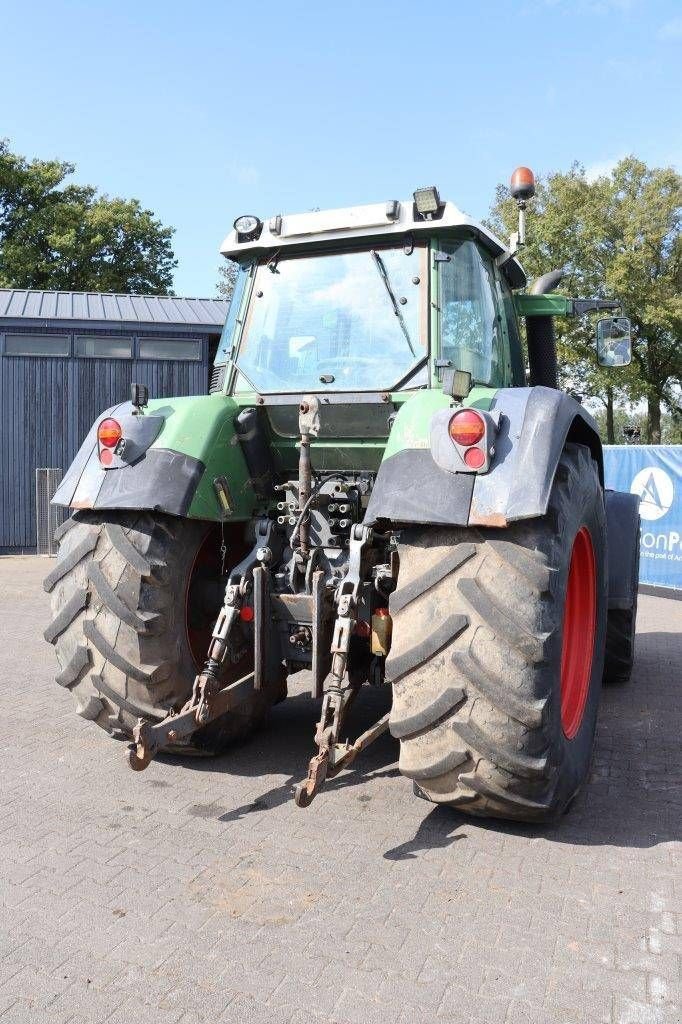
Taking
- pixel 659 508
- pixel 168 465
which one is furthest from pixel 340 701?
pixel 659 508

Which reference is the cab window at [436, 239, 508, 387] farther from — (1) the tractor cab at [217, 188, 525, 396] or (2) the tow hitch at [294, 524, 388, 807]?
(2) the tow hitch at [294, 524, 388, 807]

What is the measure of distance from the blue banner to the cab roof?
28.1ft

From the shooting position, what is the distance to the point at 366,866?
317 cm

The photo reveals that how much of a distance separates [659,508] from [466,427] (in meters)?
10.1

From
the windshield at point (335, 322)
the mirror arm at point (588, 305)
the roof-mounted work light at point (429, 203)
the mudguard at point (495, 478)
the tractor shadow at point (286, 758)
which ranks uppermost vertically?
the roof-mounted work light at point (429, 203)

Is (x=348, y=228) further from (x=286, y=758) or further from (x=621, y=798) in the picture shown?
(x=621, y=798)

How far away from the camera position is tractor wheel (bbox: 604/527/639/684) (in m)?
6.16

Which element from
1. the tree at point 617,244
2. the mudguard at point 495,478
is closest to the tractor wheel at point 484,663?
the mudguard at point 495,478

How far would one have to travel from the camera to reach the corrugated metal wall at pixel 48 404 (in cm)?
1596

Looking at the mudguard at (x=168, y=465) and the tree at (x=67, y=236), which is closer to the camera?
the mudguard at (x=168, y=465)

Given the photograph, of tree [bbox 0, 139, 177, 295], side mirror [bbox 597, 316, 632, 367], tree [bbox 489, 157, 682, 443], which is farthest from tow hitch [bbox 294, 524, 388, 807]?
tree [bbox 0, 139, 177, 295]

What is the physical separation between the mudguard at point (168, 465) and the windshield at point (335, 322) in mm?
391

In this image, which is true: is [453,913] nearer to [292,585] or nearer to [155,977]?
[155,977]

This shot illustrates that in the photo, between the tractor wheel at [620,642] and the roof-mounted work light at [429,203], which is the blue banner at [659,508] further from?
the roof-mounted work light at [429,203]
